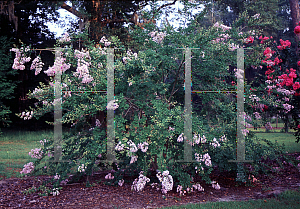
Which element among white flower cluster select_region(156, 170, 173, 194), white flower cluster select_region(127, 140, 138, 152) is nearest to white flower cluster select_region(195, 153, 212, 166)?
white flower cluster select_region(156, 170, 173, 194)

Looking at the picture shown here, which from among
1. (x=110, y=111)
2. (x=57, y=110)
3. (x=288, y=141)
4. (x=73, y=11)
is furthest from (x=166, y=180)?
(x=73, y=11)

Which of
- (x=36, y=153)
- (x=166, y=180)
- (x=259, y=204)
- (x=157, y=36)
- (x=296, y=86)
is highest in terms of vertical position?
(x=157, y=36)

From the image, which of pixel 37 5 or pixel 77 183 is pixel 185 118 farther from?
pixel 37 5

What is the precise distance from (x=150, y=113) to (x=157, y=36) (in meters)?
1.41

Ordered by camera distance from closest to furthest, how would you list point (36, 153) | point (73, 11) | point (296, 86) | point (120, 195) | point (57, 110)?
point (120, 195)
point (57, 110)
point (36, 153)
point (296, 86)
point (73, 11)

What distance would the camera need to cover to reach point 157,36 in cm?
479

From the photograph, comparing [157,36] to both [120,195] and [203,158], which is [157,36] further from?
[120,195]

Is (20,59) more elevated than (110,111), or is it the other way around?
(20,59)

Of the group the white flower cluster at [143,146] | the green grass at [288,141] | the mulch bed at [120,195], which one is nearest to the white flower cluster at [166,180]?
the mulch bed at [120,195]

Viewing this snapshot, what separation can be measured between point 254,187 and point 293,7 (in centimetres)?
578

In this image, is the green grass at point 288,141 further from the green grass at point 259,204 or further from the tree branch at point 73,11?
the tree branch at point 73,11

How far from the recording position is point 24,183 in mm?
4969

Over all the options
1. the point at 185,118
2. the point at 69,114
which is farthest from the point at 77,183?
the point at 185,118

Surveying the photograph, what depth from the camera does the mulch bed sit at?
3.79m
